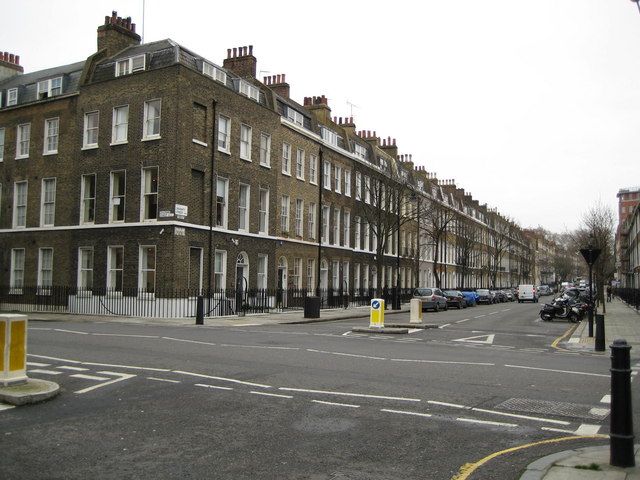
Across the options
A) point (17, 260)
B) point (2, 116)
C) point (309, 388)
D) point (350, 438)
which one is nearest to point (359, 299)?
point (17, 260)

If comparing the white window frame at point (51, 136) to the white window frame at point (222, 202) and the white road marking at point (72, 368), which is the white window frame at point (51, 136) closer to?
the white window frame at point (222, 202)

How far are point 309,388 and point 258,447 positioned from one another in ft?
10.0

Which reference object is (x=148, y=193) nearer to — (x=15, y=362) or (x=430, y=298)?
(x=430, y=298)

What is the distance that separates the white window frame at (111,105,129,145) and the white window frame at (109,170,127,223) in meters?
1.65

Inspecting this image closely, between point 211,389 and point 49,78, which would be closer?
point 211,389

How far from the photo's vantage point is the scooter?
29.0 m

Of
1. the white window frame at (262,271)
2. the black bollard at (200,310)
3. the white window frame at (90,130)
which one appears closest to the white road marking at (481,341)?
the black bollard at (200,310)

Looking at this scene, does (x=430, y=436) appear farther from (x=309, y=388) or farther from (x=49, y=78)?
(x=49, y=78)

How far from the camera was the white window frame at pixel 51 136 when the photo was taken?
107 ft

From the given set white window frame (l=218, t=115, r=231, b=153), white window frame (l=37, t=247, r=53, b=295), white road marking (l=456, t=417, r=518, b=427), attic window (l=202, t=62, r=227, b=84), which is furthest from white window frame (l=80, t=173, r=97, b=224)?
white road marking (l=456, t=417, r=518, b=427)

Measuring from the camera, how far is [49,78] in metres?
33.9


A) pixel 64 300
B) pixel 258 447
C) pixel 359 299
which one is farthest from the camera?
pixel 359 299

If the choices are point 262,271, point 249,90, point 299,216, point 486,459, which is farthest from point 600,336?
point 299,216

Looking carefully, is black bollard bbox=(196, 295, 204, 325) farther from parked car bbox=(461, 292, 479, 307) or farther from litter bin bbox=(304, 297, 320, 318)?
parked car bbox=(461, 292, 479, 307)
